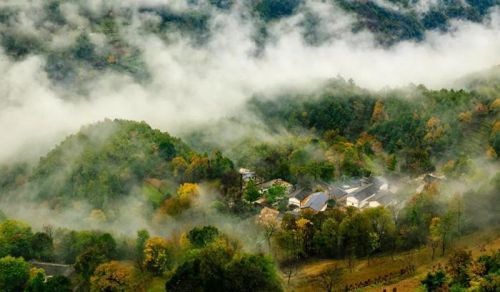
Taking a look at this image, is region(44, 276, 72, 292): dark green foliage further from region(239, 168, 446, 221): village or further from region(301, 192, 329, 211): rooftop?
region(301, 192, 329, 211): rooftop

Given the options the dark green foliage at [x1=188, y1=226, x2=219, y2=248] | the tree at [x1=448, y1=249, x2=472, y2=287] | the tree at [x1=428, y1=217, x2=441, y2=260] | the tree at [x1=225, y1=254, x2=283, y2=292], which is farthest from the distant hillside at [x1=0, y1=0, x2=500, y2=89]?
the tree at [x1=448, y1=249, x2=472, y2=287]

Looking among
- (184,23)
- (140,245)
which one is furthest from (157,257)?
(184,23)

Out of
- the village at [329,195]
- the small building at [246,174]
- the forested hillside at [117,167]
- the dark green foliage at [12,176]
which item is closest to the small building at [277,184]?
the village at [329,195]

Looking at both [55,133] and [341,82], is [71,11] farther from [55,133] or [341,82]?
[341,82]

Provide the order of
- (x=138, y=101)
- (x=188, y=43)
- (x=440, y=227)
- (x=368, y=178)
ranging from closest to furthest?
(x=440, y=227)
(x=368, y=178)
(x=138, y=101)
(x=188, y=43)

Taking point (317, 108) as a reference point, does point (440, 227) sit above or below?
below

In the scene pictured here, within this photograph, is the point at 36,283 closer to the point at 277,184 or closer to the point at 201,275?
the point at 201,275

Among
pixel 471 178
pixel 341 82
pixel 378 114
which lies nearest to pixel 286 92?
pixel 341 82
